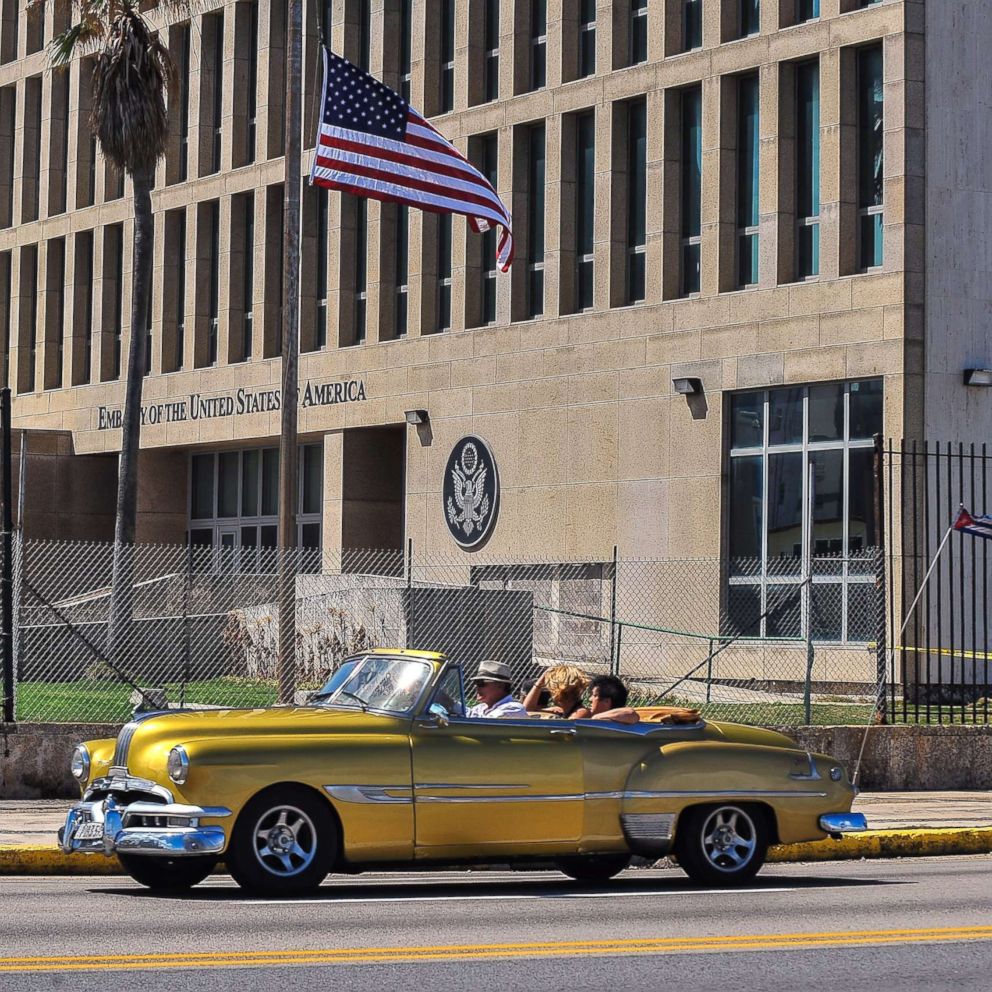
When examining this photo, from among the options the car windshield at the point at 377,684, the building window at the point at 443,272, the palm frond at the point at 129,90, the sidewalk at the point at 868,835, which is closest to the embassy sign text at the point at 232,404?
the building window at the point at 443,272

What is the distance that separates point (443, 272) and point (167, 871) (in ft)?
80.0

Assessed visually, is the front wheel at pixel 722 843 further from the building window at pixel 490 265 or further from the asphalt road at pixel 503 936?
the building window at pixel 490 265

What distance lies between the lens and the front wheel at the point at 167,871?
11375mm

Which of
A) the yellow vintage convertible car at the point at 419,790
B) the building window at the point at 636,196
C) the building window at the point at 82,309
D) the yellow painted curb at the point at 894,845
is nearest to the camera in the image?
the yellow vintage convertible car at the point at 419,790

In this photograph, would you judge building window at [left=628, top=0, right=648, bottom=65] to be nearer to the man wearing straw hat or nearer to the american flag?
the american flag

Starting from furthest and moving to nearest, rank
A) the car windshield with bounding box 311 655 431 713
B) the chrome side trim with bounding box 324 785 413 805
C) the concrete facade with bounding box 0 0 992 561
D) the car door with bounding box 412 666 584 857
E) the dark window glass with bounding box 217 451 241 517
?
the dark window glass with bounding box 217 451 241 517, the concrete facade with bounding box 0 0 992 561, the car windshield with bounding box 311 655 431 713, the car door with bounding box 412 666 584 857, the chrome side trim with bounding box 324 785 413 805

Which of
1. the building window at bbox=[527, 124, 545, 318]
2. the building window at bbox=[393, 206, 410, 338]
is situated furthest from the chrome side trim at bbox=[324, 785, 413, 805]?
the building window at bbox=[393, 206, 410, 338]

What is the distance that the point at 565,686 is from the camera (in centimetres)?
1252

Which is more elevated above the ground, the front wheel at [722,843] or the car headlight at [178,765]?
the car headlight at [178,765]

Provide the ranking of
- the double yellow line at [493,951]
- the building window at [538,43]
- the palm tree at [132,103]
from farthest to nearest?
the building window at [538,43] → the palm tree at [132,103] → the double yellow line at [493,951]

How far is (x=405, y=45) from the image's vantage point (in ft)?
120

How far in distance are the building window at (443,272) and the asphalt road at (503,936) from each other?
74.9 ft

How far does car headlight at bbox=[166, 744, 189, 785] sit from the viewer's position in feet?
35.2

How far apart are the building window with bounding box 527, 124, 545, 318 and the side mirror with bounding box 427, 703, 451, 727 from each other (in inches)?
855
